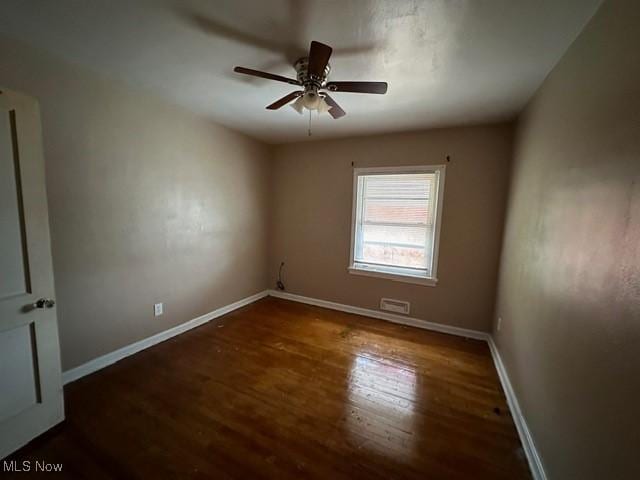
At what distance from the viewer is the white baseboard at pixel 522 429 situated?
140 cm

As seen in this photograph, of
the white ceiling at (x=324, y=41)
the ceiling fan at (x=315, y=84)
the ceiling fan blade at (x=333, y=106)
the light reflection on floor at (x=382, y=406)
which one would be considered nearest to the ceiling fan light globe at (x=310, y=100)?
the ceiling fan at (x=315, y=84)

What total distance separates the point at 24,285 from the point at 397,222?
130 inches

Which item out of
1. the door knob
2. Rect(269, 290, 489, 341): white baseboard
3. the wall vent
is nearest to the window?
the wall vent

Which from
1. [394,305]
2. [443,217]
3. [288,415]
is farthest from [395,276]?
[288,415]

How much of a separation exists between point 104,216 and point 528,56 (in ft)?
10.7

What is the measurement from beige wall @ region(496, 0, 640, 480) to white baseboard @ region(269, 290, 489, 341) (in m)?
1.18

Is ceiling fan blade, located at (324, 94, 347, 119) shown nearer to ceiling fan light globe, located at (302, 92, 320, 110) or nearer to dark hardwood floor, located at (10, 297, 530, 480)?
ceiling fan light globe, located at (302, 92, 320, 110)

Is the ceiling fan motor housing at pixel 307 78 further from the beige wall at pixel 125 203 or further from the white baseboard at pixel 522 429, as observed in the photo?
the white baseboard at pixel 522 429

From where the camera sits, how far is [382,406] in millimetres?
1898

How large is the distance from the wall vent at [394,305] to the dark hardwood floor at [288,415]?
1.81ft

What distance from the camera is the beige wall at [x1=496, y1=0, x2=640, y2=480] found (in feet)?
2.93

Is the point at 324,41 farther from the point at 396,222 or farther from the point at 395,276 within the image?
the point at 395,276

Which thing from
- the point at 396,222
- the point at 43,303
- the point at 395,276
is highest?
the point at 396,222

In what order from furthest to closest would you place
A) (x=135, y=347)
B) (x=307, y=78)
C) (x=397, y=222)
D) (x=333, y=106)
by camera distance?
(x=397, y=222)
(x=135, y=347)
(x=333, y=106)
(x=307, y=78)
